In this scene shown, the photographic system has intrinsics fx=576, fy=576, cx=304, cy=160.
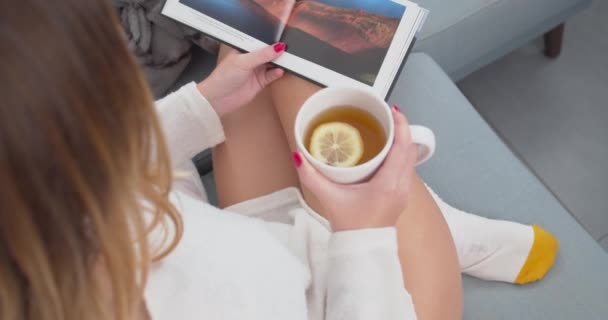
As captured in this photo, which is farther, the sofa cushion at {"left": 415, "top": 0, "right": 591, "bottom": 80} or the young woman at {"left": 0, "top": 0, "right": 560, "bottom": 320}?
the sofa cushion at {"left": 415, "top": 0, "right": 591, "bottom": 80}

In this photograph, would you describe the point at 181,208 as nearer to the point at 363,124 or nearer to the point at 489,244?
the point at 363,124

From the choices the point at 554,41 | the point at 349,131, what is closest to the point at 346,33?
the point at 349,131

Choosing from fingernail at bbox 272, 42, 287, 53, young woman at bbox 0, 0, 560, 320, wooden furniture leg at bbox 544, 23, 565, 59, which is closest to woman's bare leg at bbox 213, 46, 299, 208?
young woman at bbox 0, 0, 560, 320

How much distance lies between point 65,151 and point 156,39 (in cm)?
70

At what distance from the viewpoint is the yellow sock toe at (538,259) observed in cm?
79


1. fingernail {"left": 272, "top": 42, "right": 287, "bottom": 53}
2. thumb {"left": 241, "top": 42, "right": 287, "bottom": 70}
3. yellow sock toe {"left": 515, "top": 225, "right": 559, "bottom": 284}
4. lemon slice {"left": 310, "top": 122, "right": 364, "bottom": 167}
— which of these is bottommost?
yellow sock toe {"left": 515, "top": 225, "right": 559, "bottom": 284}

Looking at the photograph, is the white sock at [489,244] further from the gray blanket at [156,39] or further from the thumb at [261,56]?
the gray blanket at [156,39]

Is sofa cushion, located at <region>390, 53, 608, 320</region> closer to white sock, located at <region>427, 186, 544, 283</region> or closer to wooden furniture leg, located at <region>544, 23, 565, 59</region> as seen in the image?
white sock, located at <region>427, 186, 544, 283</region>

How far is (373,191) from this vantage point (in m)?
0.62

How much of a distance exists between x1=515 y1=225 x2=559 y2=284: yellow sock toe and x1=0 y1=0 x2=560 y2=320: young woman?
0.04ft

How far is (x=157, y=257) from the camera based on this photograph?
0.55 m

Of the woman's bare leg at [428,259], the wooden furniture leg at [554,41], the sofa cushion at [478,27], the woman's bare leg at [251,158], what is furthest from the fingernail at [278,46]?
the wooden furniture leg at [554,41]

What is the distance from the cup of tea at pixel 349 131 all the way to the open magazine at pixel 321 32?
15 centimetres

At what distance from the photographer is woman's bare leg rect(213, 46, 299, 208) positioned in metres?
0.82
